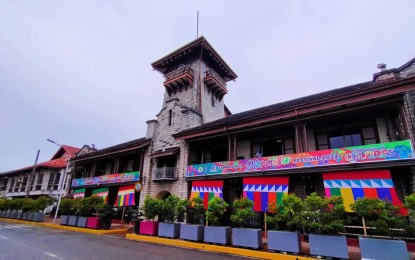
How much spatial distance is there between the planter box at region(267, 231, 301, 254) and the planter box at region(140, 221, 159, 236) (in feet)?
22.7

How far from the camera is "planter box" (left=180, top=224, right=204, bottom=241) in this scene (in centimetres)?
1112

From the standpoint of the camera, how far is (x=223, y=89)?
2661cm

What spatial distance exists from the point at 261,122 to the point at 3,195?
49144mm

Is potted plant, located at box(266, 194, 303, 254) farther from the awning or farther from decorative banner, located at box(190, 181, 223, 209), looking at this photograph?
the awning

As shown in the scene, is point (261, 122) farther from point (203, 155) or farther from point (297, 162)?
point (203, 155)

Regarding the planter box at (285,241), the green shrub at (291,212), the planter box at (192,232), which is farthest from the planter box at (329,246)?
the planter box at (192,232)

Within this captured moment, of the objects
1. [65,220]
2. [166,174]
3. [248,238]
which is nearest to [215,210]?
[248,238]

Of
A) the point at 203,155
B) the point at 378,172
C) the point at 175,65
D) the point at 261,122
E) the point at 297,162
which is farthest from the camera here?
the point at 175,65

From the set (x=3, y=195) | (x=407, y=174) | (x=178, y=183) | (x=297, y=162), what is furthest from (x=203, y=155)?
(x=3, y=195)

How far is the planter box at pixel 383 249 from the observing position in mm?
6730

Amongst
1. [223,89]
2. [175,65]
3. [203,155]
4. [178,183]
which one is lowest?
[178,183]

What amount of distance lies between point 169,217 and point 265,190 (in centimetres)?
584

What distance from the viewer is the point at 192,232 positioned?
11273 mm

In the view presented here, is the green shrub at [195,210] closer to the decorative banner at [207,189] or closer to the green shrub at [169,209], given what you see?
the green shrub at [169,209]
